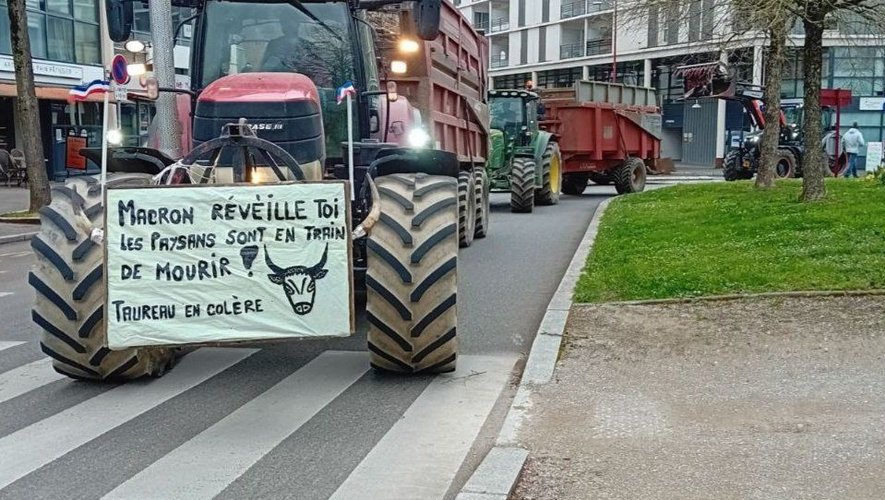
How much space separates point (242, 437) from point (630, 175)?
20700mm

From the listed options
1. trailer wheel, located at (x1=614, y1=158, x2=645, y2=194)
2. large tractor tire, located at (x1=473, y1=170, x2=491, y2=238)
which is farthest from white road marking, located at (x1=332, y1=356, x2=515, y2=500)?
trailer wheel, located at (x1=614, y1=158, x2=645, y2=194)

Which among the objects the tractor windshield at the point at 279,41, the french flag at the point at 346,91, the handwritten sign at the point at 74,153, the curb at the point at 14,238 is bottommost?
the curb at the point at 14,238

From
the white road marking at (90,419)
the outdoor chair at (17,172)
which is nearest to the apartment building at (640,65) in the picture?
the outdoor chair at (17,172)

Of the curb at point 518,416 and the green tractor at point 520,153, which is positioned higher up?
the green tractor at point 520,153

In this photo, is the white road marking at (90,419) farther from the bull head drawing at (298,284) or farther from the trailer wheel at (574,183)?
the trailer wheel at (574,183)

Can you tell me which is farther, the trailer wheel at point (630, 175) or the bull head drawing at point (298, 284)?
the trailer wheel at point (630, 175)

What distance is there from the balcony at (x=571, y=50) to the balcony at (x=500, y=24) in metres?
7.00

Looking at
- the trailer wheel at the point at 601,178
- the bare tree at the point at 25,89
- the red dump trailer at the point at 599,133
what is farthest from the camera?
the trailer wheel at the point at 601,178

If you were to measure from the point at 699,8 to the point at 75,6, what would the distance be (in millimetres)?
21541

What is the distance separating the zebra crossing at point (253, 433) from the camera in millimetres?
4523

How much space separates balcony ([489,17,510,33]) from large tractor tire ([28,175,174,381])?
2554 inches

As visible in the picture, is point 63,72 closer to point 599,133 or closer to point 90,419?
point 599,133

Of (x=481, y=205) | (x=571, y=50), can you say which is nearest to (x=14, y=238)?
(x=481, y=205)

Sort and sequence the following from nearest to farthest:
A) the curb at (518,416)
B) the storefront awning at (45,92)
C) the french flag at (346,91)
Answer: the curb at (518,416)
the french flag at (346,91)
the storefront awning at (45,92)
